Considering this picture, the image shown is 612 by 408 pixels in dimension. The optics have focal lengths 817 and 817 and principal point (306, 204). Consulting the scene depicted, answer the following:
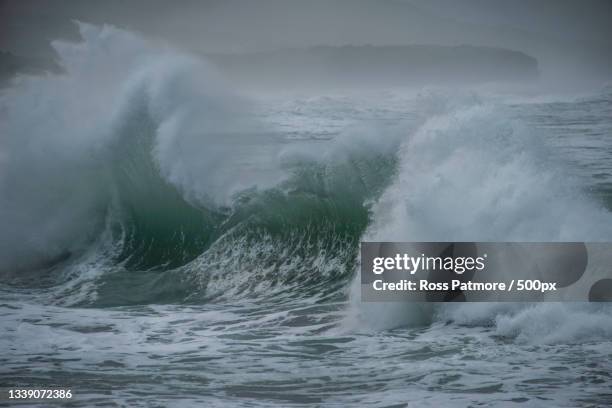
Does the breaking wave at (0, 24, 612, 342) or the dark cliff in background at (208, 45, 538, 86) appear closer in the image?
the breaking wave at (0, 24, 612, 342)

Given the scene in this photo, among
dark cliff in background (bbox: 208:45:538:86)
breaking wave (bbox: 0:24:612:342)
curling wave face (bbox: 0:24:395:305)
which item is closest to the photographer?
breaking wave (bbox: 0:24:612:342)

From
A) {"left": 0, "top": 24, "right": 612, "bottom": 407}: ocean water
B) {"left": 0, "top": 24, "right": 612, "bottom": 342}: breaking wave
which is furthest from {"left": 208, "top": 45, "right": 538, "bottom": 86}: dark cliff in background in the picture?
{"left": 0, "top": 24, "right": 612, "bottom": 342}: breaking wave

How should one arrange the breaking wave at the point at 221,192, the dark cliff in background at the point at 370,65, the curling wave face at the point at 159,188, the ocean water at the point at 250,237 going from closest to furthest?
the ocean water at the point at 250,237 → the breaking wave at the point at 221,192 → the curling wave face at the point at 159,188 → the dark cliff in background at the point at 370,65

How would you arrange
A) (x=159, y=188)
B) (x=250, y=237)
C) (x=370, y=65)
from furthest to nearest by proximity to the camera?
(x=370, y=65) → (x=159, y=188) → (x=250, y=237)

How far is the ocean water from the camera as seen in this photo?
6727 millimetres

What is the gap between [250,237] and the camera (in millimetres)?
12094

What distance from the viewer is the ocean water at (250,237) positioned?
22.1 feet

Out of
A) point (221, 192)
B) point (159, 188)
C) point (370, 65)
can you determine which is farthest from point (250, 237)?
point (370, 65)

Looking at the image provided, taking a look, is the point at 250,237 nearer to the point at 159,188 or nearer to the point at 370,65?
the point at 159,188

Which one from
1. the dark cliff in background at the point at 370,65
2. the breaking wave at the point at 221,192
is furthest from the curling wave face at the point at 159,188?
the dark cliff in background at the point at 370,65

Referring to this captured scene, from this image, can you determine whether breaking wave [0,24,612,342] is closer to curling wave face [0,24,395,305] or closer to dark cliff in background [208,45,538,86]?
curling wave face [0,24,395,305]

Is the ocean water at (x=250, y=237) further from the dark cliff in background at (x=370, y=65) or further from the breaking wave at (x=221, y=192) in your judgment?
the dark cliff in background at (x=370, y=65)

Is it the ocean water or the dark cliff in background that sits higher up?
the dark cliff in background

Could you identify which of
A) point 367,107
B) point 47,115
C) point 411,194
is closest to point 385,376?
point 411,194
